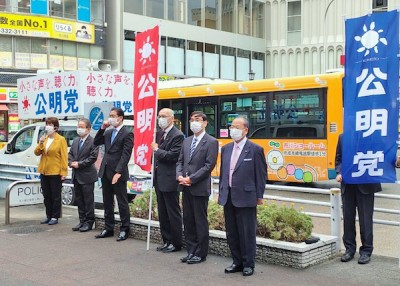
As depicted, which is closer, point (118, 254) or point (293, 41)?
point (118, 254)

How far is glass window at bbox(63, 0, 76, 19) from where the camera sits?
33.0 meters

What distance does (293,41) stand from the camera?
4403 cm

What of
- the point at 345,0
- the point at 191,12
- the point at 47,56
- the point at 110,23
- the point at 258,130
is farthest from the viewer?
the point at 345,0

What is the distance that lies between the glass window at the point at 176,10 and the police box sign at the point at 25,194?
29.1m

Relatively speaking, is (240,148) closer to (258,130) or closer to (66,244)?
(66,244)

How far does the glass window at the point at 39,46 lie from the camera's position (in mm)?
31641

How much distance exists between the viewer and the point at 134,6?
116 feet

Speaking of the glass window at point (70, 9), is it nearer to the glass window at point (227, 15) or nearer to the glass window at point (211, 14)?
the glass window at point (211, 14)

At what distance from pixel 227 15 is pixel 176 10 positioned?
5899mm

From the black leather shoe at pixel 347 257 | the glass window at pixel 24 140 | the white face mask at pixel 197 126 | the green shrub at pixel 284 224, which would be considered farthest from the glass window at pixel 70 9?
the black leather shoe at pixel 347 257

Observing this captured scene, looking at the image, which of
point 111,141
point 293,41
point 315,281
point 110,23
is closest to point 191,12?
point 110,23

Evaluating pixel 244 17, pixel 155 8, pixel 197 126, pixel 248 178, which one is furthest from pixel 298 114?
pixel 244 17

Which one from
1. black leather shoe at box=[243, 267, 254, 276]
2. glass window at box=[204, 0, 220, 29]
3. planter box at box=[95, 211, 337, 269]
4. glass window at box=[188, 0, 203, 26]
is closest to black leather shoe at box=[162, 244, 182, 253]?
planter box at box=[95, 211, 337, 269]

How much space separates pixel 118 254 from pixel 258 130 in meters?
8.63
